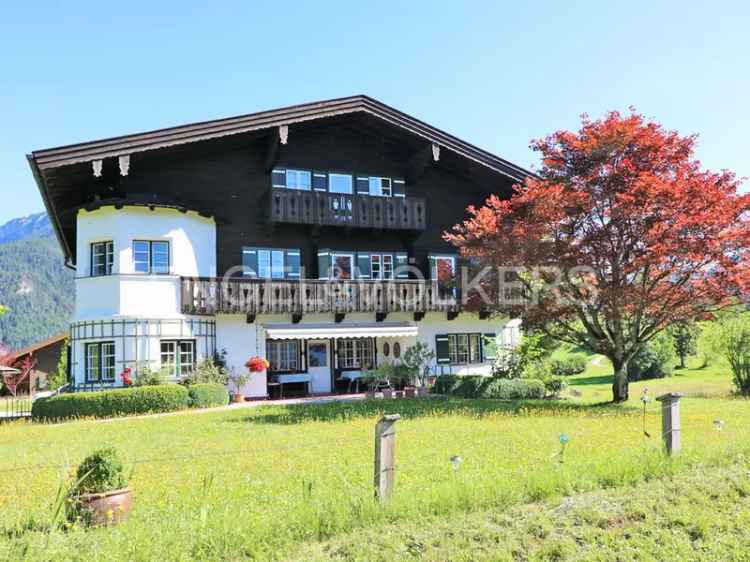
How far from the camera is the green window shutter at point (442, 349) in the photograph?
26.3 m

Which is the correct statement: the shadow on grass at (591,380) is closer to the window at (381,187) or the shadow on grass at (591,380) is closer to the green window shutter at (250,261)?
the window at (381,187)

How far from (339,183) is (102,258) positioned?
8.68 m

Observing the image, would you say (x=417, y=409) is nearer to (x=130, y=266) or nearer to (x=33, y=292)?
(x=130, y=266)

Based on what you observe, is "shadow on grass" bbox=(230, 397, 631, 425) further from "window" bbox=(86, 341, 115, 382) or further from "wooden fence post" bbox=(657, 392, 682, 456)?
"wooden fence post" bbox=(657, 392, 682, 456)

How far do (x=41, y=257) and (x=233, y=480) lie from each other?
19626 centimetres

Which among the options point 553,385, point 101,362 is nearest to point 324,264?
point 101,362

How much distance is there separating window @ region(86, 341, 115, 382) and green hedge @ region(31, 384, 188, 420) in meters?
2.24

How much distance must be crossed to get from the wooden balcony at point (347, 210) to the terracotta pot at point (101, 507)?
17.6 m

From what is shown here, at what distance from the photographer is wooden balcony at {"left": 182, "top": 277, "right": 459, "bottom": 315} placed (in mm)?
22031

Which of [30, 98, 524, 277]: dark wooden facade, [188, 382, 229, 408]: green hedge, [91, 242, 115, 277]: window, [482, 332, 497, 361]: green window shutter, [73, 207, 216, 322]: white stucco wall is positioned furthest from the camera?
[482, 332, 497, 361]: green window shutter

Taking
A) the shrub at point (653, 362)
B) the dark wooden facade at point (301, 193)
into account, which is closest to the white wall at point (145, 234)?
the dark wooden facade at point (301, 193)


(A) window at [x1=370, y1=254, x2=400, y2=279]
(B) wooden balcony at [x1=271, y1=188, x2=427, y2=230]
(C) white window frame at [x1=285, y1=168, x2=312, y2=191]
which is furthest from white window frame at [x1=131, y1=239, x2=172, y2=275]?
(A) window at [x1=370, y1=254, x2=400, y2=279]

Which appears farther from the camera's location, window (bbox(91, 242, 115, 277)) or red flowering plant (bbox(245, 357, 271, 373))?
red flowering plant (bbox(245, 357, 271, 373))

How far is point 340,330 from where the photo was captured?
2375 centimetres
